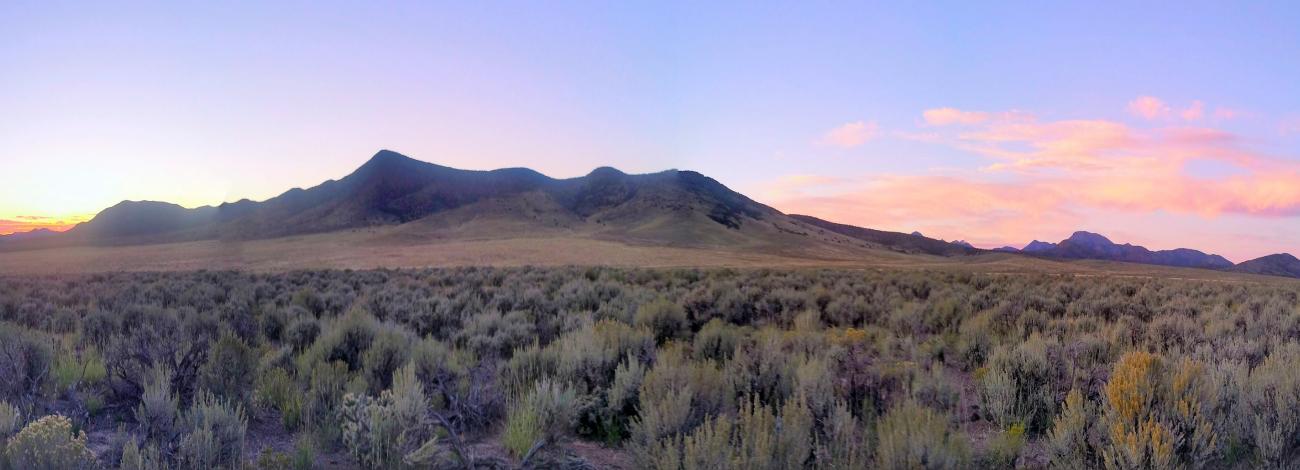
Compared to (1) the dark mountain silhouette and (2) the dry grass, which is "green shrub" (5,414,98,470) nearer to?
(2) the dry grass

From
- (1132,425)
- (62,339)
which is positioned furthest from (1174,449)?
(62,339)

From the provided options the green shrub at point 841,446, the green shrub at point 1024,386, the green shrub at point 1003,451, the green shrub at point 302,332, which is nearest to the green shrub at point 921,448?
the green shrub at point 841,446

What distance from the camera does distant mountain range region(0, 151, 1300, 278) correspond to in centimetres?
10012

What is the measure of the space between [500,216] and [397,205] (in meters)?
21.4

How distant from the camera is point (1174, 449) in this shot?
16.8 ft

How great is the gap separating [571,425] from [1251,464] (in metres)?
5.59

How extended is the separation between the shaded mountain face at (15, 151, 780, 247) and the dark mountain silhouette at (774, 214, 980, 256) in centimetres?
1913

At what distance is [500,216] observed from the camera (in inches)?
4252

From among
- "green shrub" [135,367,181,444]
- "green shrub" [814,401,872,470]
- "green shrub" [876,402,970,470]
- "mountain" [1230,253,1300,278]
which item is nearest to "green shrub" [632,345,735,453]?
"green shrub" [814,401,872,470]

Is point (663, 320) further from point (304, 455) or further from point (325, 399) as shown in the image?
point (304, 455)

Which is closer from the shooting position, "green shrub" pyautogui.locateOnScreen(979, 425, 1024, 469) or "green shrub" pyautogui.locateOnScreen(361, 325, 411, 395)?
"green shrub" pyautogui.locateOnScreen(979, 425, 1024, 469)

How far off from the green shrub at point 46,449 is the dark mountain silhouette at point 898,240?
131 metres

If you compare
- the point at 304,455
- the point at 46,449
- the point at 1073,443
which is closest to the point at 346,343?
the point at 304,455

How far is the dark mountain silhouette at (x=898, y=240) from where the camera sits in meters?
133
